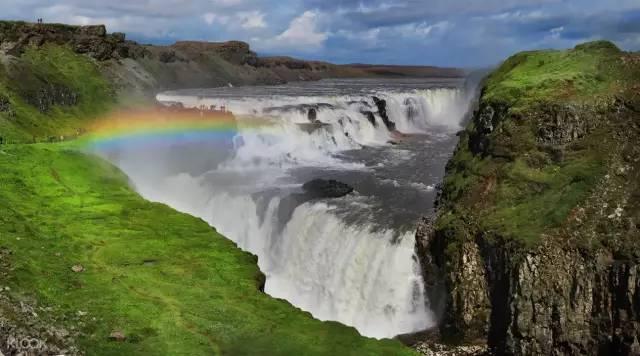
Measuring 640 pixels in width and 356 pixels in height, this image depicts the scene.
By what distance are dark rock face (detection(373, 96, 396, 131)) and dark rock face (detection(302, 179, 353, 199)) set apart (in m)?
39.0

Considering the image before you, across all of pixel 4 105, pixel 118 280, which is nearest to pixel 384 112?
pixel 4 105

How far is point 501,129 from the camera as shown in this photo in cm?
3656

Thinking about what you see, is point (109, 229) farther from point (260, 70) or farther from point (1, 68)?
point (260, 70)

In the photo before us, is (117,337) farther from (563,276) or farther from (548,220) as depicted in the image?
(548,220)

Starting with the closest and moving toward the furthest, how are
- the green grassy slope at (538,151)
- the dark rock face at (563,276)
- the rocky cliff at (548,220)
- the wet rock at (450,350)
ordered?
the dark rock face at (563,276) → the rocky cliff at (548,220) → the wet rock at (450,350) → the green grassy slope at (538,151)

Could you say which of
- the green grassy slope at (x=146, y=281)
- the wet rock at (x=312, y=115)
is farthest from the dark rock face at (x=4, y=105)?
the wet rock at (x=312, y=115)

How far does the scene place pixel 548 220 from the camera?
2931 cm

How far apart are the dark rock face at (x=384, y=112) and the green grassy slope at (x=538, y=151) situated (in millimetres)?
46179

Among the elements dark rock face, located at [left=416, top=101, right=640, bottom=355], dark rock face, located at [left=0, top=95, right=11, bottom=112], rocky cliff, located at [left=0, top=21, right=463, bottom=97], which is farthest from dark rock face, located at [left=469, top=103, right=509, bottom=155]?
rocky cliff, located at [left=0, top=21, right=463, bottom=97]

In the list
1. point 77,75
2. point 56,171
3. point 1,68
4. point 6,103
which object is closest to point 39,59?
point 77,75

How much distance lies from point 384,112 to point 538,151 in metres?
55.6

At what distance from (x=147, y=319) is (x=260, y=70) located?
17861 cm

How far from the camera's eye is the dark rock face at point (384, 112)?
87500mm

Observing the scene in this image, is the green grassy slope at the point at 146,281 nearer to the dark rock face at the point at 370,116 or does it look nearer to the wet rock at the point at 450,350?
the wet rock at the point at 450,350
